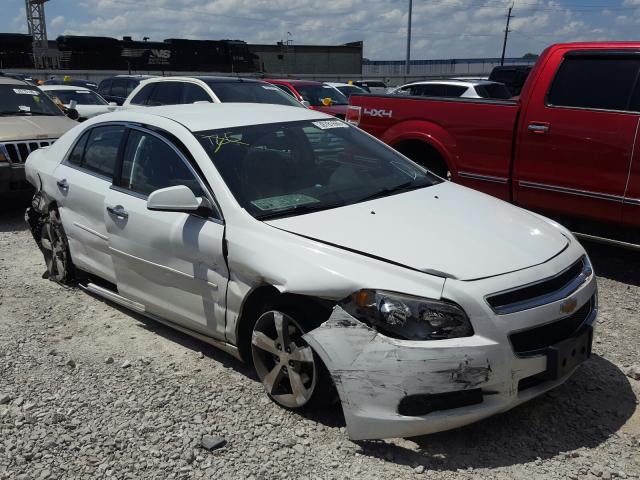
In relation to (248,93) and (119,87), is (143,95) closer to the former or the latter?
(248,93)

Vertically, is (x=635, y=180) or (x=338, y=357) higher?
(x=635, y=180)

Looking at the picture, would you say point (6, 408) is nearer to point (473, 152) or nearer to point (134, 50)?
point (473, 152)

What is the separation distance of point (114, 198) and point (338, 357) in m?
2.18

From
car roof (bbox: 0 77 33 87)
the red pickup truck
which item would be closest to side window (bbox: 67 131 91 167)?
the red pickup truck

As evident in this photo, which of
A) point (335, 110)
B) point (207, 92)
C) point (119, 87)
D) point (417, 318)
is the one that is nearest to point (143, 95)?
point (207, 92)

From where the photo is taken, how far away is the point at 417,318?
9.09ft

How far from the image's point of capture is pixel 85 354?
13.7 feet

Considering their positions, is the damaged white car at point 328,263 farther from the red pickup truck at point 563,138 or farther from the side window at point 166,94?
the side window at point 166,94

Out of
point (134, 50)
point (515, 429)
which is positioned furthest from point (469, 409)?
point (134, 50)

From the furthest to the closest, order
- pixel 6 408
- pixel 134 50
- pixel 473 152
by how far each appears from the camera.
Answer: pixel 134 50 < pixel 473 152 < pixel 6 408

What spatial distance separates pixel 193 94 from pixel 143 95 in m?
1.31

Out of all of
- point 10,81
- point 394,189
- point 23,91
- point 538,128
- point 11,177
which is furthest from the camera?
point 10,81

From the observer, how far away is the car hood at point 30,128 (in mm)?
7754

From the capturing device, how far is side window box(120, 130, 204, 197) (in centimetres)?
389
